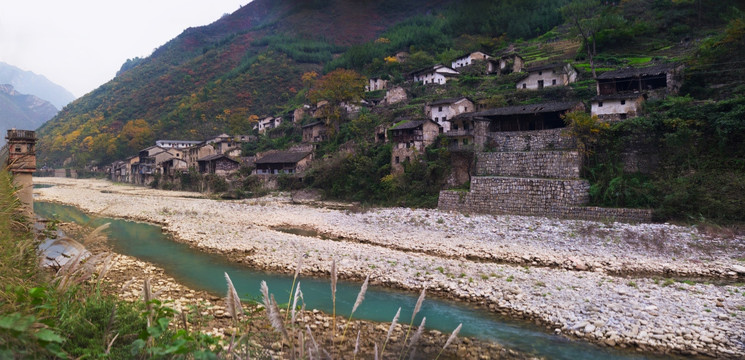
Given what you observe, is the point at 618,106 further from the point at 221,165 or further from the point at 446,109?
the point at 221,165

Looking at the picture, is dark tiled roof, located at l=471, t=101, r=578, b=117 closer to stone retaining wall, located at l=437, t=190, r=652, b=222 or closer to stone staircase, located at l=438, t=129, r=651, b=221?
stone staircase, located at l=438, t=129, r=651, b=221

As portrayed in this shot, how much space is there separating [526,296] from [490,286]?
102cm

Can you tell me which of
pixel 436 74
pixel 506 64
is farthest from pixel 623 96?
pixel 436 74

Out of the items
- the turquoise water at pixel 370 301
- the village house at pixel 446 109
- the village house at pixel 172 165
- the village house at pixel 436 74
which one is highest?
the village house at pixel 436 74

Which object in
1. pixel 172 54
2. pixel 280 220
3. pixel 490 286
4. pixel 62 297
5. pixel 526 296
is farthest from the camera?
pixel 172 54

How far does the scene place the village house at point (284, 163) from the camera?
3625cm

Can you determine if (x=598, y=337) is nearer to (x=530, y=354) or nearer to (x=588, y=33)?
(x=530, y=354)

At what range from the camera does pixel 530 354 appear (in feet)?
22.6

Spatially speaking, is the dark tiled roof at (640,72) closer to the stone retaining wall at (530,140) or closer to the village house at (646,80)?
the village house at (646,80)

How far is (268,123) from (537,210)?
45.9 meters

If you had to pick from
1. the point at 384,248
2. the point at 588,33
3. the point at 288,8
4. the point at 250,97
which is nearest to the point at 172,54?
the point at 288,8

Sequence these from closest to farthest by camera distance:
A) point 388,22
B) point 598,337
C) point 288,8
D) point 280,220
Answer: point 598,337, point 280,220, point 388,22, point 288,8

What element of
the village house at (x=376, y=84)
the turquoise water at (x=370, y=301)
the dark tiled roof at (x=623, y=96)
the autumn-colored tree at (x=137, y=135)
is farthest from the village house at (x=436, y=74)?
the autumn-colored tree at (x=137, y=135)

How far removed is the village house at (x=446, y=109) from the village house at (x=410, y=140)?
3.41 metres
